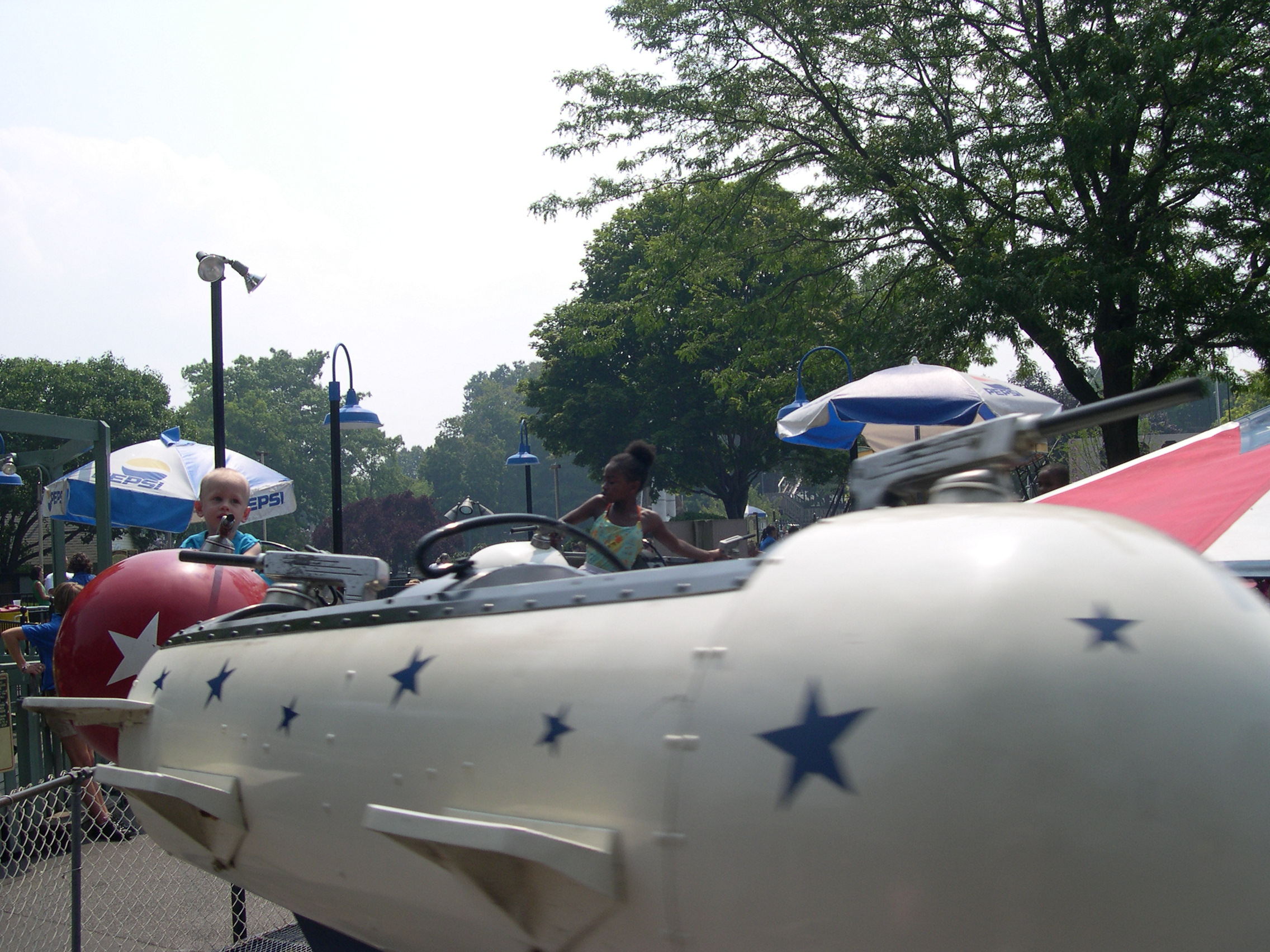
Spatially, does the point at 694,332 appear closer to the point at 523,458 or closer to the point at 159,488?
the point at 523,458

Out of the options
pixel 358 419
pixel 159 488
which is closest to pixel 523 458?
pixel 358 419

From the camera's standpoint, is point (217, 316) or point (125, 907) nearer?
point (125, 907)

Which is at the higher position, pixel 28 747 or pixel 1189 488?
pixel 1189 488

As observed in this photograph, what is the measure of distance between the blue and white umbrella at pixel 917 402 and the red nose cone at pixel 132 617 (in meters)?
4.89

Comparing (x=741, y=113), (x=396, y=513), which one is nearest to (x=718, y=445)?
(x=741, y=113)

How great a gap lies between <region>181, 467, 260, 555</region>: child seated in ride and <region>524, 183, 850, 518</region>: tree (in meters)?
10.1

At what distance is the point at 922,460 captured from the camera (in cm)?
240

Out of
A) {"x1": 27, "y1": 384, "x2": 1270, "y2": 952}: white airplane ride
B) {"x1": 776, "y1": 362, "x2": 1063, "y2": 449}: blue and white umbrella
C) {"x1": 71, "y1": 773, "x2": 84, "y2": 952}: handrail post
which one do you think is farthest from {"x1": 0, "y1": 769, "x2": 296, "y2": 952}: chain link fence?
{"x1": 776, "y1": 362, "x2": 1063, "y2": 449}: blue and white umbrella

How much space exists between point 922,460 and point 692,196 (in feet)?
41.6

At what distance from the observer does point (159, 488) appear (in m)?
11.4

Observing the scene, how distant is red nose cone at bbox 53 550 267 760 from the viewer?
457 cm

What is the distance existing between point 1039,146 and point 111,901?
10775 mm

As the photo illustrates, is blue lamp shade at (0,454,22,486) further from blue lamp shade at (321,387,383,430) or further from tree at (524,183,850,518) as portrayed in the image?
tree at (524,183,850,518)

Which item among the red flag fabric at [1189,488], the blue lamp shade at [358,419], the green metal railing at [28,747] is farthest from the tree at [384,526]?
the red flag fabric at [1189,488]
